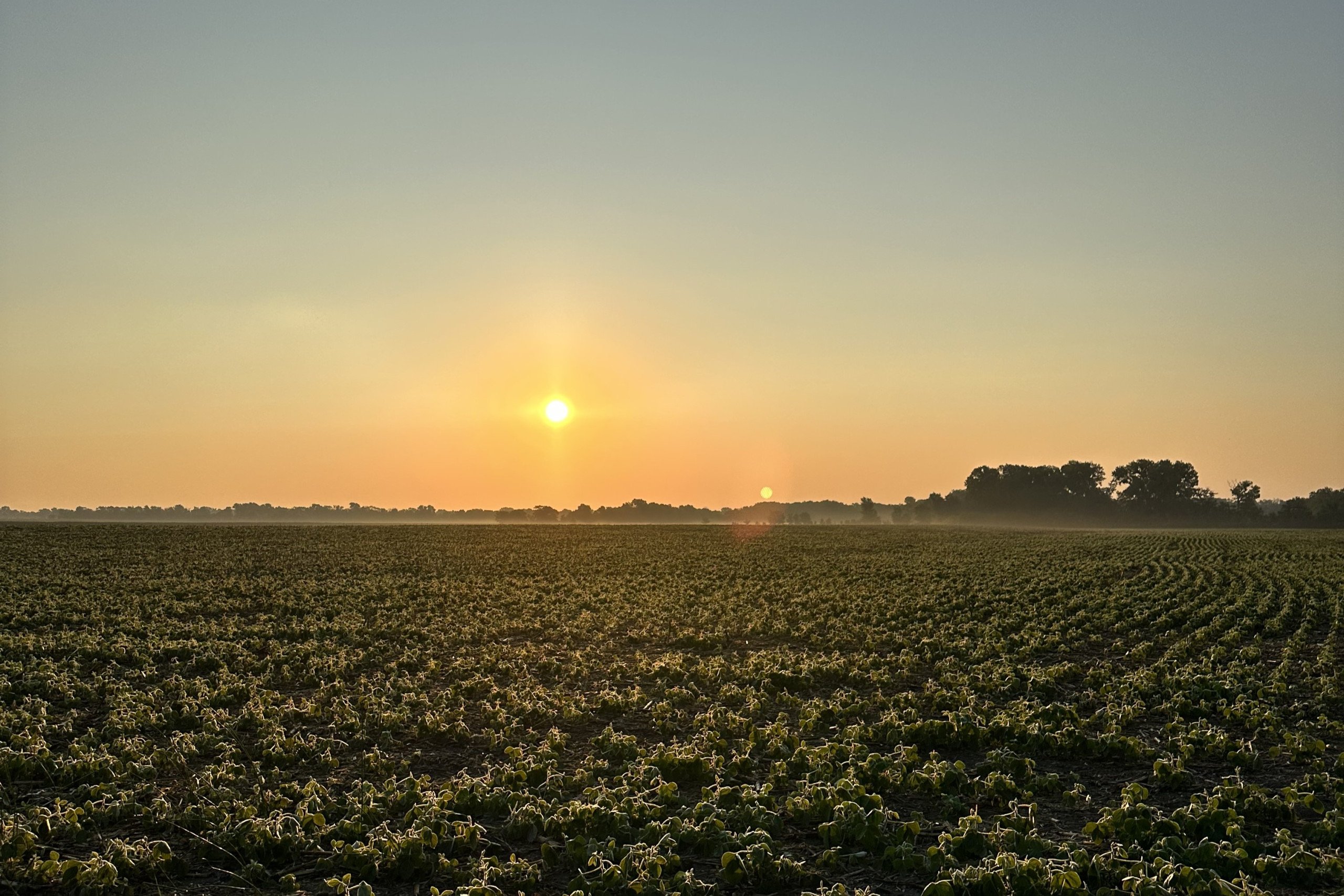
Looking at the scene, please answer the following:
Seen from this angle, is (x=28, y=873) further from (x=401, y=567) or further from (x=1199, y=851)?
(x=401, y=567)

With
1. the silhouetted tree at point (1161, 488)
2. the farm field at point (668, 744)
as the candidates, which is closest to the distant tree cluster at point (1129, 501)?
the silhouetted tree at point (1161, 488)

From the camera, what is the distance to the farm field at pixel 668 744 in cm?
885

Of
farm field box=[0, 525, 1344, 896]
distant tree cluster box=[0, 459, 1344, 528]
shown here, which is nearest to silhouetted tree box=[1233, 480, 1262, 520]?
distant tree cluster box=[0, 459, 1344, 528]

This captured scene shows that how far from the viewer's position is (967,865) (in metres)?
8.52

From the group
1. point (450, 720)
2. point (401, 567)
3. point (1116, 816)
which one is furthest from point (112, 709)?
point (401, 567)

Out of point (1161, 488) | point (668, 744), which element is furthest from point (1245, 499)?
point (668, 744)

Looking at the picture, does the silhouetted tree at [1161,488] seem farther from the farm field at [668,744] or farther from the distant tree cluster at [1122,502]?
the farm field at [668,744]

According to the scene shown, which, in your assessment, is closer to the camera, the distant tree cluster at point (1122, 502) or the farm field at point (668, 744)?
the farm field at point (668, 744)

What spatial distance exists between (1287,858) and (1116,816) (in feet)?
5.08

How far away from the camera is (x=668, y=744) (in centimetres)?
1394

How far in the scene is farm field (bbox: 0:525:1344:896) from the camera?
885cm

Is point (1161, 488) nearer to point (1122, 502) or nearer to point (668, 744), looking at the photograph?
point (1122, 502)

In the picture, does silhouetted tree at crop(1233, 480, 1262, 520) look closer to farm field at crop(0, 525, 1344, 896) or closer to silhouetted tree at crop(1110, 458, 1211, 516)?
silhouetted tree at crop(1110, 458, 1211, 516)

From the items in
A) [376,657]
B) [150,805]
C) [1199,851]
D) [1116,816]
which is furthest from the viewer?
[376,657]
